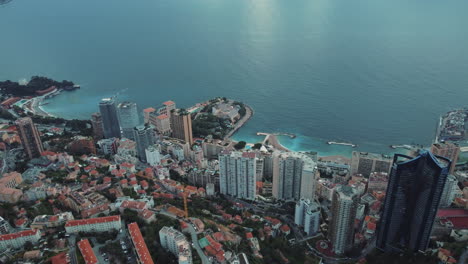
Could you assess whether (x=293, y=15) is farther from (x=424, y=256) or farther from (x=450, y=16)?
(x=424, y=256)

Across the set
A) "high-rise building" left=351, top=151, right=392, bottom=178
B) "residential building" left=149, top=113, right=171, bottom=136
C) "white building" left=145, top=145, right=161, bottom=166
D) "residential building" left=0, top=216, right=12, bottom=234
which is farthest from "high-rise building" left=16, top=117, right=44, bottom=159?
"high-rise building" left=351, top=151, right=392, bottom=178

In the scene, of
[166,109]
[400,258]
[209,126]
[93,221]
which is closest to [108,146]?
[166,109]

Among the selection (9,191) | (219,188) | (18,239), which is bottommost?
(219,188)

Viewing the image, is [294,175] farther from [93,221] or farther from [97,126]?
[97,126]

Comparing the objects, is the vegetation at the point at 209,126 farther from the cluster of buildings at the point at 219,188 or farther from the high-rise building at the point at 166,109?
the high-rise building at the point at 166,109

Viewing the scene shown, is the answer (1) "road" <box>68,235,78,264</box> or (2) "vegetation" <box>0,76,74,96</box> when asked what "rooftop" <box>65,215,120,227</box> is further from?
(2) "vegetation" <box>0,76,74,96</box>

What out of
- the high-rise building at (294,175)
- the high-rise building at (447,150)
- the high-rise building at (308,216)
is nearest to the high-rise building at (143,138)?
the high-rise building at (294,175)
